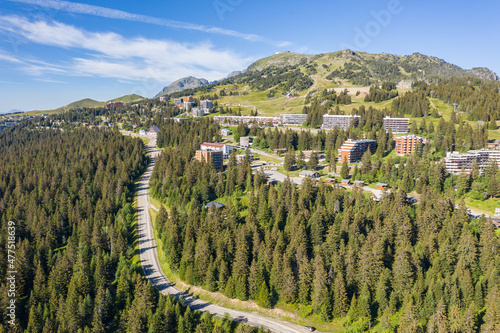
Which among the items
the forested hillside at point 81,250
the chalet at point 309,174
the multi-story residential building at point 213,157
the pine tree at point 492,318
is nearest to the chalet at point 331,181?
the chalet at point 309,174

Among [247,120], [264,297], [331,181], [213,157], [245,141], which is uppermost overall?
[247,120]

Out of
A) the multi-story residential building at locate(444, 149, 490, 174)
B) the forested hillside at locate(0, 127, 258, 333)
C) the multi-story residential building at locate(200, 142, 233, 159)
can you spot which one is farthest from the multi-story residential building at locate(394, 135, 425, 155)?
the forested hillside at locate(0, 127, 258, 333)

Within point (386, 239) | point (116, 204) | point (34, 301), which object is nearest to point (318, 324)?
point (386, 239)

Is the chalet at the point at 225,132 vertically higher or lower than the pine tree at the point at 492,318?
higher

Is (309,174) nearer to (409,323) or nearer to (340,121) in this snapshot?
(340,121)

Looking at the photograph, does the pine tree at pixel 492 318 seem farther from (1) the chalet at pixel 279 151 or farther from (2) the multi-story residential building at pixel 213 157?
(1) the chalet at pixel 279 151

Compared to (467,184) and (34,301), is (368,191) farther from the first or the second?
(34,301)

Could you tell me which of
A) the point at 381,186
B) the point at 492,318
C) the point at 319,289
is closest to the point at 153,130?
the point at 381,186

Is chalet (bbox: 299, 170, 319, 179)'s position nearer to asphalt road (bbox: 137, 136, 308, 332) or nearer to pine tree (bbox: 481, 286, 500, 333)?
asphalt road (bbox: 137, 136, 308, 332)
